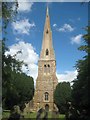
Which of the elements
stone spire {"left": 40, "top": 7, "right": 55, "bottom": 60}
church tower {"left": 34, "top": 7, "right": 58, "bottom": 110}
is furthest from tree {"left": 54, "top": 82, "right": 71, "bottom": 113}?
stone spire {"left": 40, "top": 7, "right": 55, "bottom": 60}

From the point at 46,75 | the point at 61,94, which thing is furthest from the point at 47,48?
the point at 61,94

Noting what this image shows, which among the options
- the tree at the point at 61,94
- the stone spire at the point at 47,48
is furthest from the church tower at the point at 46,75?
the tree at the point at 61,94

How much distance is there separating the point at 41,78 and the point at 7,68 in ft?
243

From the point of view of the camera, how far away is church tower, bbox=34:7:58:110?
316 feet

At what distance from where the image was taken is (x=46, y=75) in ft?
329

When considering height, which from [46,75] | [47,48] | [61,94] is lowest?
[61,94]

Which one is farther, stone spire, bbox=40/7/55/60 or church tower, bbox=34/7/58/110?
stone spire, bbox=40/7/55/60

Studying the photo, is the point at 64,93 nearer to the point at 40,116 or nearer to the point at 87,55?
the point at 87,55

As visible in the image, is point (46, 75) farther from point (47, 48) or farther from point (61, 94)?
point (61, 94)

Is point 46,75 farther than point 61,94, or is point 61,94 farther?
point 46,75

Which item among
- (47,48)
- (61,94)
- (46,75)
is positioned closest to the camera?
(61,94)

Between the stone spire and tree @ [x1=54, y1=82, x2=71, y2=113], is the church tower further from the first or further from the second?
tree @ [x1=54, y1=82, x2=71, y2=113]

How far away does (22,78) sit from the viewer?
76.3 m

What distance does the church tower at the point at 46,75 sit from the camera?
9644 cm
